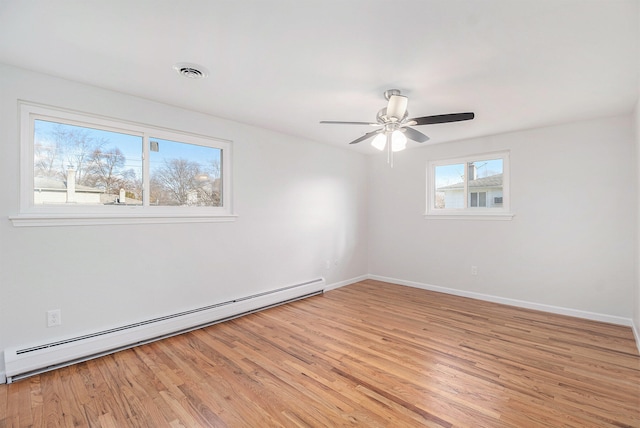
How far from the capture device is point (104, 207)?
8.75ft

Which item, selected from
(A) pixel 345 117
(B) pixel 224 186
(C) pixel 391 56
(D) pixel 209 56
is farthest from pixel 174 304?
(C) pixel 391 56

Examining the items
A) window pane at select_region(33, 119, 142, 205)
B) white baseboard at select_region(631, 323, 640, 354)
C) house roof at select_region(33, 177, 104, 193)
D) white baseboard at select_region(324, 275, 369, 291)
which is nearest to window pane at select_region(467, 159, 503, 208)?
white baseboard at select_region(631, 323, 640, 354)

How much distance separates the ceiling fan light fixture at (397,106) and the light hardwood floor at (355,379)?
2084 millimetres

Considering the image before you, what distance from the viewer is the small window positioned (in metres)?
4.10

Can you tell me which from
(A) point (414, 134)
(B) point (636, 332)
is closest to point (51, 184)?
(A) point (414, 134)

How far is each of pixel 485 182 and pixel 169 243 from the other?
4205 millimetres

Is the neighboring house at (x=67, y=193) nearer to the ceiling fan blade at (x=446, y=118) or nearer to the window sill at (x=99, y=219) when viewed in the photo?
the window sill at (x=99, y=219)

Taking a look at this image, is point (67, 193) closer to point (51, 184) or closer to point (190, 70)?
point (51, 184)

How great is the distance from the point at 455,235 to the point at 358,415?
3.33m

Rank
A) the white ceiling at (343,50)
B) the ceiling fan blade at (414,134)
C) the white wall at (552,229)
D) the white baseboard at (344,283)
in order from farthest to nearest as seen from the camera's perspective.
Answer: the white baseboard at (344,283) → the white wall at (552,229) → the ceiling fan blade at (414,134) → the white ceiling at (343,50)

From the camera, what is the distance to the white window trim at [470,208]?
399 cm

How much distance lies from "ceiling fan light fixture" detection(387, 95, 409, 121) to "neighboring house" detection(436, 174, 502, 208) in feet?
7.91

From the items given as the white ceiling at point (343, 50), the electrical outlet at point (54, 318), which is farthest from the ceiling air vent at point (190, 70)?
the electrical outlet at point (54, 318)

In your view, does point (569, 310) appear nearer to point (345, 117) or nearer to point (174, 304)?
point (345, 117)
